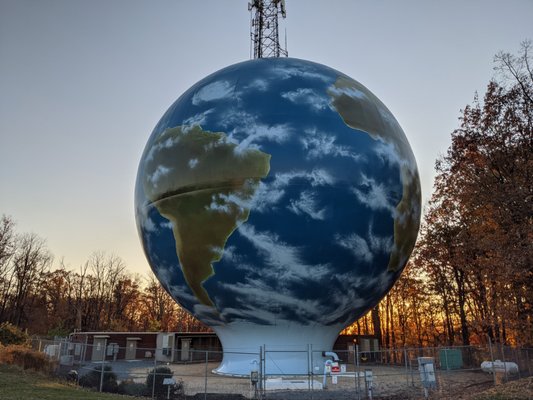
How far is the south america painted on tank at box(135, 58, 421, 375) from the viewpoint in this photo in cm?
1248

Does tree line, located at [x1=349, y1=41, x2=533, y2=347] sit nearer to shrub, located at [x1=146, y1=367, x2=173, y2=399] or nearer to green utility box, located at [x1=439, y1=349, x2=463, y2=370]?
green utility box, located at [x1=439, y1=349, x2=463, y2=370]

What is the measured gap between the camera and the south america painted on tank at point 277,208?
1248 cm

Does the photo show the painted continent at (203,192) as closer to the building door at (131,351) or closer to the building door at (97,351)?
the building door at (97,351)

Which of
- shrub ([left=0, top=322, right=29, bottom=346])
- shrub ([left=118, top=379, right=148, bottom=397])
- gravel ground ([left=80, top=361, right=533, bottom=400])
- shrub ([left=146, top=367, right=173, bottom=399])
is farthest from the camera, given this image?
shrub ([left=0, top=322, right=29, bottom=346])

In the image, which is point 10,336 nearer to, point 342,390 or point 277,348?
point 277,348

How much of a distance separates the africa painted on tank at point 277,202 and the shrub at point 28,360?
7.13 metres

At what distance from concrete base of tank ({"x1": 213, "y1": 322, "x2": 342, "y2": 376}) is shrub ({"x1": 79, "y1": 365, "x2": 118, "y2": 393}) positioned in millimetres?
3586

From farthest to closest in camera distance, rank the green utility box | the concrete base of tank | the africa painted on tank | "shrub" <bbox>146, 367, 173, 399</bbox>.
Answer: the green utility box < the concrete base of tank < "shrub" <bbox>146, 367, 173, 399</bbox> < the africa painted on tank

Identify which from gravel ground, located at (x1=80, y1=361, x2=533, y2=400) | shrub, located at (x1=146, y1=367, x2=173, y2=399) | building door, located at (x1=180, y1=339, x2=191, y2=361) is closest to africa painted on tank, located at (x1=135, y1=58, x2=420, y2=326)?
gravel ground, located at (x1=80, y1=361, x2=533, y2=400)

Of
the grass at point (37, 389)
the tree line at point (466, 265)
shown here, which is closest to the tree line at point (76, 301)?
the tree line at point (466, 265)

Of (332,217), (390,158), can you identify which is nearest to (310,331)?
(332,217)

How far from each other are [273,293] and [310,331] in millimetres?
2357

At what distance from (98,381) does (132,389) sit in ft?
5.93

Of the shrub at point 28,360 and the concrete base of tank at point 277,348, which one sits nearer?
the concrete base of tank at point 277,348
